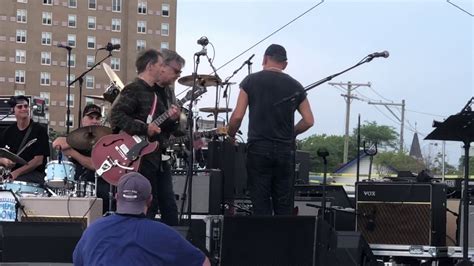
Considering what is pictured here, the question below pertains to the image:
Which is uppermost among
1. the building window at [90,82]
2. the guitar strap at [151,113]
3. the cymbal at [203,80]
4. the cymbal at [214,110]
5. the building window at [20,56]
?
the building window at [20,56]

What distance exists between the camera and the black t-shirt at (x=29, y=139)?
8.49 m

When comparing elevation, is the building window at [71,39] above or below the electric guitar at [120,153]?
above

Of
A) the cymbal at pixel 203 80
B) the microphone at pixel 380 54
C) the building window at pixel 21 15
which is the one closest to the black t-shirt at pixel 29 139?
the cymbal at pixel 203 80

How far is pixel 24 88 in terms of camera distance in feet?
234

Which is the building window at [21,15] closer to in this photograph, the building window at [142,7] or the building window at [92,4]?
the building window at [92,4]

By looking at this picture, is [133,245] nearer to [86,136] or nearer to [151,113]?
[151,113]

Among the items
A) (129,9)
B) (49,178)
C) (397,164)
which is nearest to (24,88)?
(129,9)

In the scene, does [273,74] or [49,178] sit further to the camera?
[49,178]

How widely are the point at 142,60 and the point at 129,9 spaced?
6958cm

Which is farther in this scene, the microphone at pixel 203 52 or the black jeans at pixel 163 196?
the microphone at pixel 203 52

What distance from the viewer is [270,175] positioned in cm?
695

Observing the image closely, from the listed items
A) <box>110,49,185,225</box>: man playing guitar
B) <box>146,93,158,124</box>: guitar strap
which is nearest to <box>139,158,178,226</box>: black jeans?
<box>110,49,185,225</box>: man playing guitar

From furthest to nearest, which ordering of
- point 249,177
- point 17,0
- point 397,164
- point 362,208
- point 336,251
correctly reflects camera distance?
point 17,0 → point 397,164 → point 362,208 → point 249,177 → point 336,251

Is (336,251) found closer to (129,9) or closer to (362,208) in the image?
(362,208)
